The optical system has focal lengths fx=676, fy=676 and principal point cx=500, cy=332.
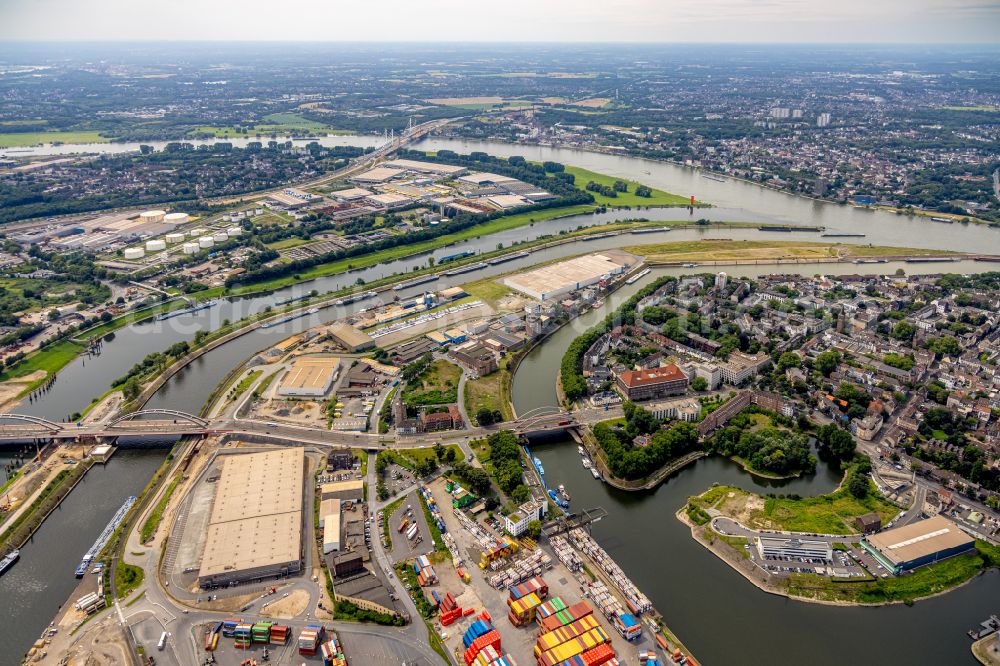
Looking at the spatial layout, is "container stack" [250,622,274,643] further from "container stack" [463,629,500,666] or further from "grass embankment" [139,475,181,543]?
"grass embankment" [139,475,181,543]

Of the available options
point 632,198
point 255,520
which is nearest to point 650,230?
point 632,198

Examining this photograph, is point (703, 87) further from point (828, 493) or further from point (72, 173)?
point (828, 493)

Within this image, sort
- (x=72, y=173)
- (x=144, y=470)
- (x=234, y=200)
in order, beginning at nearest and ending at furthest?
(x=144, y=470), (x=234, y=200), (x=72, y=173)

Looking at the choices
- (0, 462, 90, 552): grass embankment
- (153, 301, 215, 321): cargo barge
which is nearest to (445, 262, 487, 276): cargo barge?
(153, 301, 215, 321): cargo barge

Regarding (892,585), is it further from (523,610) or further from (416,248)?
(416,248)

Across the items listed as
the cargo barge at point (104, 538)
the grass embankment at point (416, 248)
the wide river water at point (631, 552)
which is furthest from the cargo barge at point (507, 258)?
the cargo barge at point (104, 538)

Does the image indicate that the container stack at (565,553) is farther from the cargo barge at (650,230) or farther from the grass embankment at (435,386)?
the cargo barge at (650,230)

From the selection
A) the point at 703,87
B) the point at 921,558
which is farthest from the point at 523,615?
the point at 703,87
